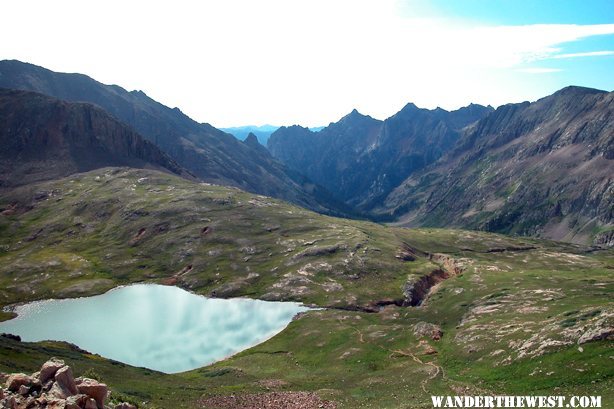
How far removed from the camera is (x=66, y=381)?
116ft

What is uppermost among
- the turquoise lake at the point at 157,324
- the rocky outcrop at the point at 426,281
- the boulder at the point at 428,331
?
the boulder at the point at 428,331

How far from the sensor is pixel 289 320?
13000 centimetres

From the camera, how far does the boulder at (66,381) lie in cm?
3472

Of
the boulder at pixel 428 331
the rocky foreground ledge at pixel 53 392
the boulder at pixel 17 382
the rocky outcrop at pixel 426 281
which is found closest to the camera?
the rocky foreground ledge at pixel 53 392

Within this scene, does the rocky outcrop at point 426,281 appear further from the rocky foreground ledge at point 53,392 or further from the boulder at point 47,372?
the boulder at point 47,372

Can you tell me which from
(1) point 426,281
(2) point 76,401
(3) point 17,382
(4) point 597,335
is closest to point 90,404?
(2) point 76,401

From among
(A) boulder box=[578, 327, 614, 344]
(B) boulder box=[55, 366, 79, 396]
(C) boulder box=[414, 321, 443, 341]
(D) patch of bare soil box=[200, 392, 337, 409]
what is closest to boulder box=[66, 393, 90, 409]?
(B) boulder box=[55, 366, 79, 396]

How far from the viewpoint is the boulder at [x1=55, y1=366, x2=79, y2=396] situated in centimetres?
3472

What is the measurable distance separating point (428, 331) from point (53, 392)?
79.3 meters

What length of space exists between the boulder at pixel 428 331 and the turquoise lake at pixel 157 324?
3890cm

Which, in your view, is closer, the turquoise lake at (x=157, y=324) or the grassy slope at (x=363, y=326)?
the grassy slope at (x=363, y=326)

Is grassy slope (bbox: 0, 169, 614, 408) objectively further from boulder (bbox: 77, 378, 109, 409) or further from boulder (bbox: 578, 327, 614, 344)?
boulder (bbox: 77, 378, 109, 409)

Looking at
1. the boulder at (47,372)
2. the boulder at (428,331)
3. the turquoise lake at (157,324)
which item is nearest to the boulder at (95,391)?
the boulder at (47,372)

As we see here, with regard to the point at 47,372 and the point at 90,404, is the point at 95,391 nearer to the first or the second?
the point at 90,404
